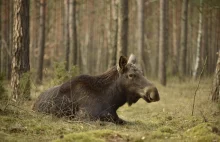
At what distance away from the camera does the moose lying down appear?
999 cm

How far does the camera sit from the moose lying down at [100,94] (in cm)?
999

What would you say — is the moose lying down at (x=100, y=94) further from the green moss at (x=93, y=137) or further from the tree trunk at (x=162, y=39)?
the tree trunk at (x=162, y=39)

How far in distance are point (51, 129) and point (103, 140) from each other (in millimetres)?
1449

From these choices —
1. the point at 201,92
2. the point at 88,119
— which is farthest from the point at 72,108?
the point at 201,92

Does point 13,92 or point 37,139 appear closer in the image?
point 37,139

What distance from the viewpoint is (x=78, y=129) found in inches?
319

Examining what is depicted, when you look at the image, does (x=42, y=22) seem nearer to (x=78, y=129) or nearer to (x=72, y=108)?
(x=72, y=108)

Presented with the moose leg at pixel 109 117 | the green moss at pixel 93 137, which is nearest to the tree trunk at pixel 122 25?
the moose leg at pixel 109 117

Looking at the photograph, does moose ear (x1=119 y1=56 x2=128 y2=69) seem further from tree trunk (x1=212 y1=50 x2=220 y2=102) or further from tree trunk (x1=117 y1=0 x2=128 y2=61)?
tree trunk (x1=117 y1=0 x2=128 y2=61)

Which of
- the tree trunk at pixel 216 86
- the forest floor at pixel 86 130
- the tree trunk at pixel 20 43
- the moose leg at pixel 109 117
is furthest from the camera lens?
the tree trunk at pixel 20 43

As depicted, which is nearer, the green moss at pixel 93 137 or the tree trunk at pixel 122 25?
the green moss at pixel 93 137

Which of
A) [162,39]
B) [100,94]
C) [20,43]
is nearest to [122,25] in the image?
[20,43]

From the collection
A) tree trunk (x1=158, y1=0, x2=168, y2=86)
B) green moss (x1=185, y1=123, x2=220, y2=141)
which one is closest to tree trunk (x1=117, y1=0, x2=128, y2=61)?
tree trunk (x1=158, y1=0, x2=168, y2=86)

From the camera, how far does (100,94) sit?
10.4m
